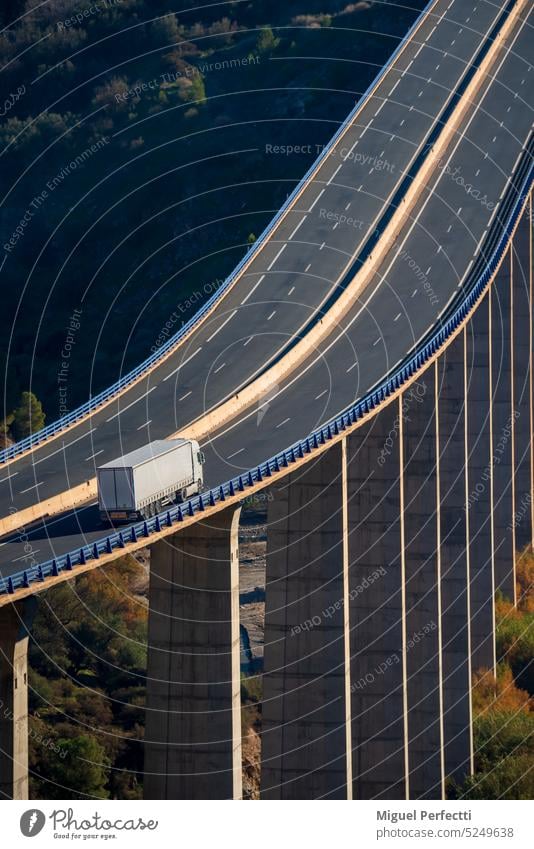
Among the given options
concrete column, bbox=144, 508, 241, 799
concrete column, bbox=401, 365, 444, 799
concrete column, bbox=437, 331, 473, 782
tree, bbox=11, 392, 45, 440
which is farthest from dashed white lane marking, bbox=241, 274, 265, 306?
concrete column, bbox=144, 508, 241, 799

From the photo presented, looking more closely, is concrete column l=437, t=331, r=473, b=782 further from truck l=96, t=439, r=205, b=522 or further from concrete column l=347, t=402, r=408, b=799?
truck l=96, t=439, r=205, b=522

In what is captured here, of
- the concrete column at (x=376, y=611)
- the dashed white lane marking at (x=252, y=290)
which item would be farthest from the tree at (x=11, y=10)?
the concrete column at (x=376, y=611)

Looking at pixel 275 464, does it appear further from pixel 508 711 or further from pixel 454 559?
pixel 508 711

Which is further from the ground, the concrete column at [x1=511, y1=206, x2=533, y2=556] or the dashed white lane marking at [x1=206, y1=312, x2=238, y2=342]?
the concrete column at [x1=511, y1=206, x2=533, y2=556]

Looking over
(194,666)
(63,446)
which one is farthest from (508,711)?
(194,666)

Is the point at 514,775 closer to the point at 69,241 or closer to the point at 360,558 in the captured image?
the point at 360,558

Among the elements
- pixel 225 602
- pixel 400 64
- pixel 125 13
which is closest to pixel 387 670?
pixel 225 602

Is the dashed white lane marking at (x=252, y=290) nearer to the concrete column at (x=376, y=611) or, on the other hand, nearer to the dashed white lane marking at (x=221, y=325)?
the dashed white lane marking at (x=221, y=325)
